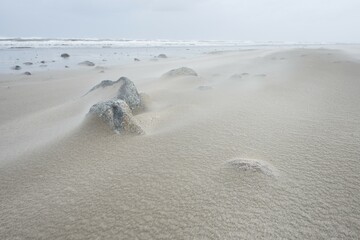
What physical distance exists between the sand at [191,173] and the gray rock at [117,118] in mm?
96

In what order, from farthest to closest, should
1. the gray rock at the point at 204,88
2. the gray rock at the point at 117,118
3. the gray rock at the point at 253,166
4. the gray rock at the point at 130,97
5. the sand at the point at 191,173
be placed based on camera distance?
the gray rock at the point at 204,88
the gray rock at the point at 130,97
the gray rock at the point at 117,118
the gray rock at the point at 253,166
the sand at the point at 191,173

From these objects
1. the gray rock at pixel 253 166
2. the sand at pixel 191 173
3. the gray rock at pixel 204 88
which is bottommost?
the gray rock at pixel 204 88

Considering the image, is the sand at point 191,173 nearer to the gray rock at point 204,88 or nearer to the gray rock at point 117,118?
the gray rock at point 117,118

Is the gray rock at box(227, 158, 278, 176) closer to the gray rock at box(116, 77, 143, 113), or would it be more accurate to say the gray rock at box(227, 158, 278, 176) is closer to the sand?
the sand

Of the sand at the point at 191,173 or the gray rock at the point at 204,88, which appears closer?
the sand at the point at 191,173

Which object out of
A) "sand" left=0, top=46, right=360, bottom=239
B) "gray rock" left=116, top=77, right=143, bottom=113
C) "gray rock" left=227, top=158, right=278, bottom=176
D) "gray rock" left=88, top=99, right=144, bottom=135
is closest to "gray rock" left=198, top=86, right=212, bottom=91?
"sand" left=0, top=46, right=360, bottom=239

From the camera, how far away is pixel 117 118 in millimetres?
2828

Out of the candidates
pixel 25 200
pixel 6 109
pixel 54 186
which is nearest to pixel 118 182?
pixel 54 186

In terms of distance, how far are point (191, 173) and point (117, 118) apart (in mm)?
1146

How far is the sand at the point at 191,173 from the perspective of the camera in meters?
1.56

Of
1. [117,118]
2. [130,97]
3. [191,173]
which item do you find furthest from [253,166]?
[130,97]

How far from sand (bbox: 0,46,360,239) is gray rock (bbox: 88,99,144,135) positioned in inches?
3.8

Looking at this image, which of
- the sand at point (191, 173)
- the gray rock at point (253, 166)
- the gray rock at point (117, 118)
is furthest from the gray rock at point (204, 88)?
the gray rock at point (253, 166)

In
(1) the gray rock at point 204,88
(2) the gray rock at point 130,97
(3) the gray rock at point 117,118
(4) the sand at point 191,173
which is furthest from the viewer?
(1) the gray rock at point 204,88
